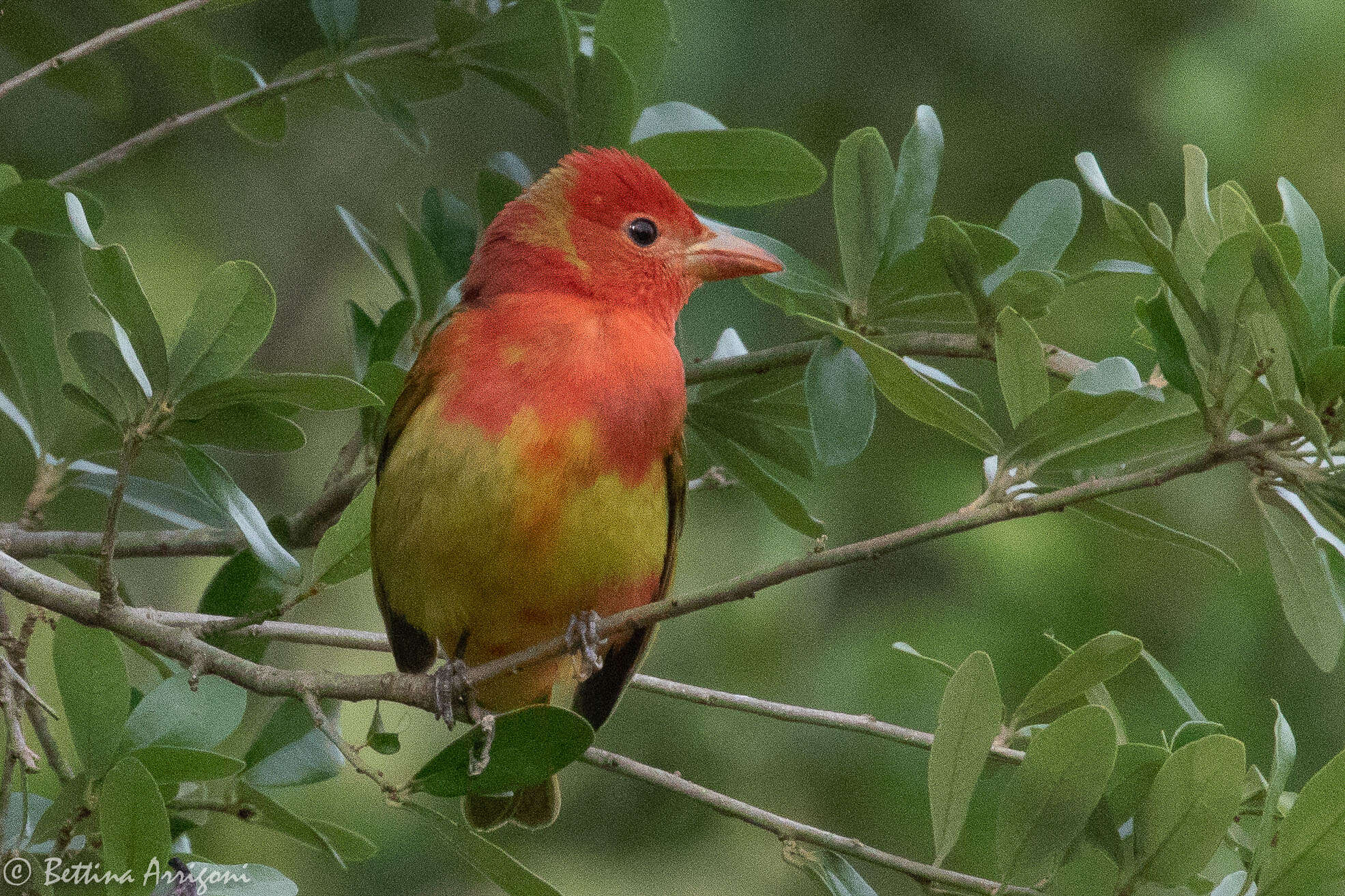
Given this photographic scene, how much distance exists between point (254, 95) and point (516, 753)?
1442mm

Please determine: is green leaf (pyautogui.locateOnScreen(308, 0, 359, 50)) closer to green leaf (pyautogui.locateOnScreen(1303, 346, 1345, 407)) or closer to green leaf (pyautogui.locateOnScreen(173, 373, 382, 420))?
green leaf (pyautogui.locateOnScreen(173, 373, 382, 420))

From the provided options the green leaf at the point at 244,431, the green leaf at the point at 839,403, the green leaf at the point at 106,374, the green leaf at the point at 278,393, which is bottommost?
the green leaf at the point at 244,431

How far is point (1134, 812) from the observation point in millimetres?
1997

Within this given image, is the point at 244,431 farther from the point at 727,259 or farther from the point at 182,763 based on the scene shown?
the point at 727,259

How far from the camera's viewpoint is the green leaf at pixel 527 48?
2.73 meters

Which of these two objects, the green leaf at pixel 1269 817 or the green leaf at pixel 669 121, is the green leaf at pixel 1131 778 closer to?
the green leaf at pixel 1269 817

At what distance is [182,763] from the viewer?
2.07 m

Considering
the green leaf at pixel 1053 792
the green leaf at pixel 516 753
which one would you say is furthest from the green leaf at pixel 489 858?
the green leaf at pixel 1053 792

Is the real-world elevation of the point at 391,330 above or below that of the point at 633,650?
above

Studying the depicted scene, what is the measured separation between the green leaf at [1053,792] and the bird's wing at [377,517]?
3.98ft

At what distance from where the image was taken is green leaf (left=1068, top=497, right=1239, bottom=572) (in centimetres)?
219

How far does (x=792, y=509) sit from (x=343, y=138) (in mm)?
2812

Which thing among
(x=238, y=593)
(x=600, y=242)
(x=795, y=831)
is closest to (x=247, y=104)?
(x=600, y=242)

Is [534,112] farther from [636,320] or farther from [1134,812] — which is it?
[1134,812]
